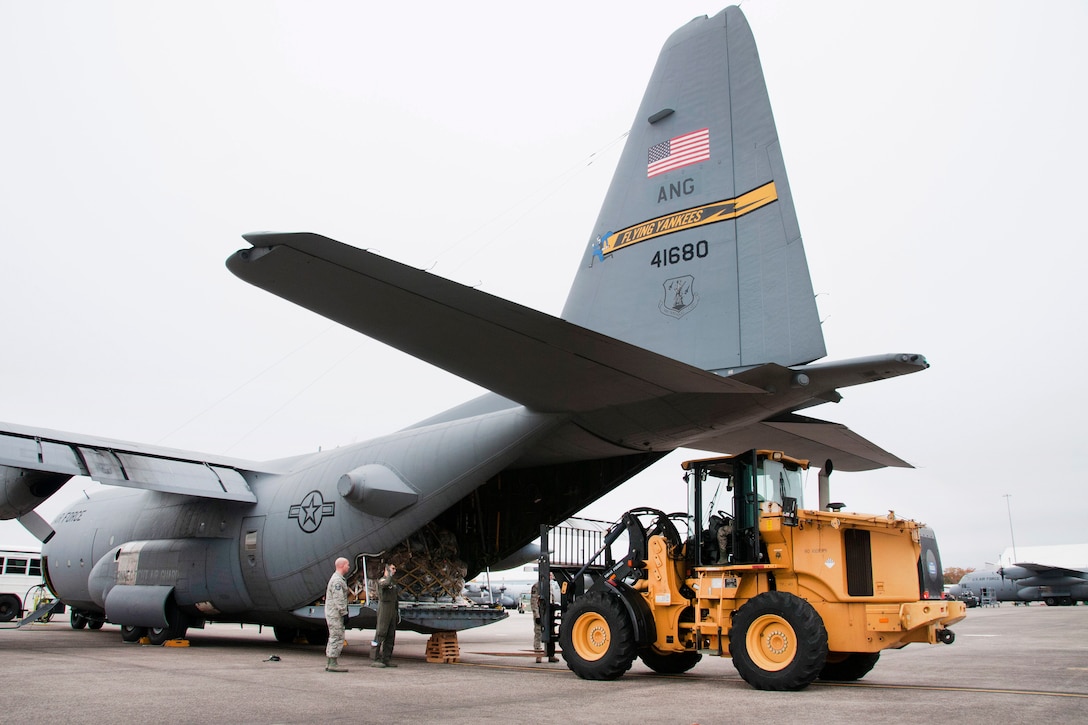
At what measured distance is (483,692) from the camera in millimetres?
7605

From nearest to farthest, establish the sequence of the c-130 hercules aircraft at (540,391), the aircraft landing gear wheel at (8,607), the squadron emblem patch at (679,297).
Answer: the c-130 hercules aircraft at (540,391)
the squadron emblem patch at (679,297)
the aircraft landing gear wheel at (8,607)

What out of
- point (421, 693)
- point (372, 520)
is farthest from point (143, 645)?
point (421, 693)

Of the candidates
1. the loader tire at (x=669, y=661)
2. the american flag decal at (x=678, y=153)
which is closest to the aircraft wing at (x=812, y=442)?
the loader tire at (x=669, y=661)

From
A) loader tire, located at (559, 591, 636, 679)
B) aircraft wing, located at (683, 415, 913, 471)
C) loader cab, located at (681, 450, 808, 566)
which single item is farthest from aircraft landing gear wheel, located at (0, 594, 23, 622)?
loader cab, located at (681, 450, 808, 566)

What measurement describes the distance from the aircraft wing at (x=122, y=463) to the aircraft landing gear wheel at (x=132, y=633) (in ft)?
10.8

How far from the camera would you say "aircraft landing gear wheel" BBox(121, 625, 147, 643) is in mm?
14742

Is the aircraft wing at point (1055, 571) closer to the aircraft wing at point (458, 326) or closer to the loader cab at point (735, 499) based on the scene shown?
the loader cab at point (735, 499)

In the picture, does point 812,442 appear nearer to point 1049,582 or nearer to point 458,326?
point 458,326

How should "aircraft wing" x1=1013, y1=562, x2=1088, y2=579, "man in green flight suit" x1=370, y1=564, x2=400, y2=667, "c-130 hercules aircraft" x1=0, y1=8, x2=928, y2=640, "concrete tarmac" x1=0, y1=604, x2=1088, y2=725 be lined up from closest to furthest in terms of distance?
"concrete tarmac" x1=0, y1=604, x2=1088, y2=725, "c-130 hercules aircraft" x1=0, y1=8, x2=928, y2=640, "man in green flight suit" x1=370, y1=564, x2=400, y2=667, "aircraft wing" x1=1013, y1=562, x2=1088, y2=579

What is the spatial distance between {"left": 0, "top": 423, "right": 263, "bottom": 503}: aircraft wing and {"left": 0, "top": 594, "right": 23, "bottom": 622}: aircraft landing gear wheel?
43.0 feet

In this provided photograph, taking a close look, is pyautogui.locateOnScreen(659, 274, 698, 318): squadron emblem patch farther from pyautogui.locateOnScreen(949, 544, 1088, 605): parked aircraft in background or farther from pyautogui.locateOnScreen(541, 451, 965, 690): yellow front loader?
pyautogui.locateOnScreen(949, 544, 1088, 605): parked aircraft in background

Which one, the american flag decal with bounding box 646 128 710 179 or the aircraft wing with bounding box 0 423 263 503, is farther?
the aircraft wing with bounding box 0 423 263 503

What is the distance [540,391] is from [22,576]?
A: 2598 centimetres

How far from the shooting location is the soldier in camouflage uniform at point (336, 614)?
954cm
